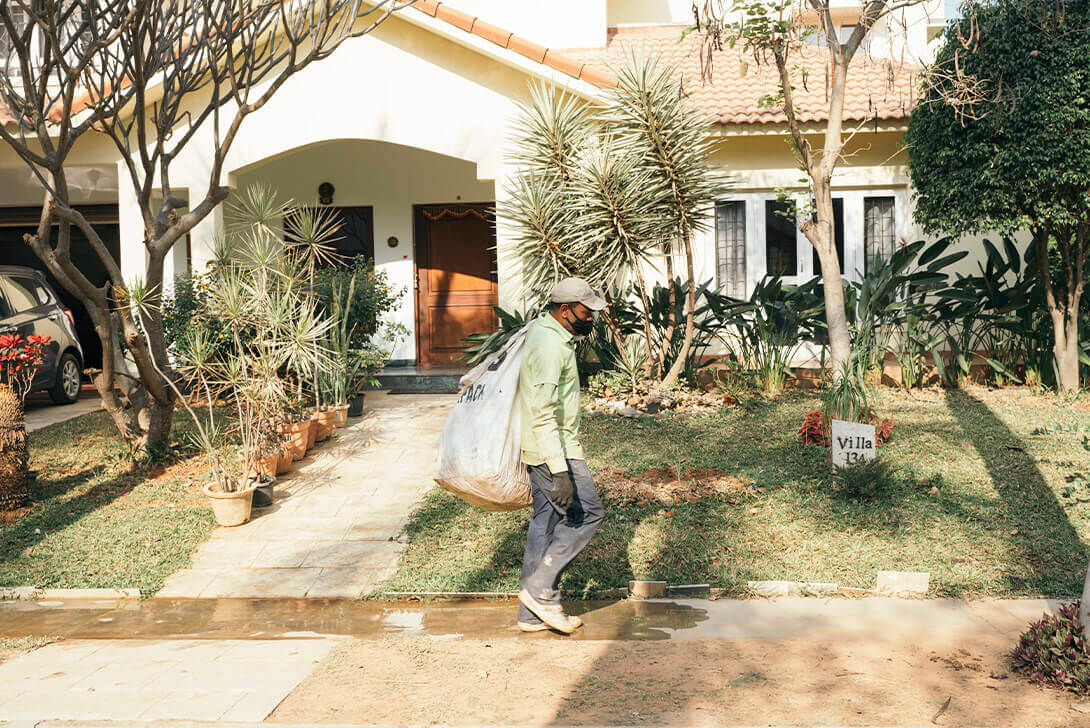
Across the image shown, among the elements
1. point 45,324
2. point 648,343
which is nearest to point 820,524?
point 648,343

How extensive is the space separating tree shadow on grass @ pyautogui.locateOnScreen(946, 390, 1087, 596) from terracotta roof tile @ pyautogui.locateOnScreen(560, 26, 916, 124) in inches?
171

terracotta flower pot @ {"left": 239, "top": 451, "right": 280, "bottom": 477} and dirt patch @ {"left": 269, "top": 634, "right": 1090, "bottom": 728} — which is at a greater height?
terracotta flower pot @ {"left": 239, "top": 451, "right": 280, "bottom": 477}

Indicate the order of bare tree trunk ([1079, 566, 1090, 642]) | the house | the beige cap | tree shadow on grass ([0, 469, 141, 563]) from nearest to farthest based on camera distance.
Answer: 1. bare tree trunk ([1079, 566, 1090, 642])
2. the beige cap
3. tree shadow on grass ([0, 469, 141, 563])
4. the house

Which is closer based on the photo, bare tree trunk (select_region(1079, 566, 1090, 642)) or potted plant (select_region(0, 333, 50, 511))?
bare tree trunk (select_region(1079, 566, 1090, 642))

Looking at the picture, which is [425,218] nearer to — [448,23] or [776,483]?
[448,23]

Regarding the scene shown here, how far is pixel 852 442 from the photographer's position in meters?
7.26

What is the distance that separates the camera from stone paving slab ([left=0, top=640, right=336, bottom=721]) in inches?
175

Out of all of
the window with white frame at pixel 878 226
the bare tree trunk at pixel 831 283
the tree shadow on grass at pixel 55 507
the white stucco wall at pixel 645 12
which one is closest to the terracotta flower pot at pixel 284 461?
the tree shadow on grass at pixel 55 507

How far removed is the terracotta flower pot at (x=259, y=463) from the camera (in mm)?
7926

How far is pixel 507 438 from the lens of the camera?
539 centimetres

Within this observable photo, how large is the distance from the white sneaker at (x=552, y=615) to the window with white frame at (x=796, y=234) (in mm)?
8601

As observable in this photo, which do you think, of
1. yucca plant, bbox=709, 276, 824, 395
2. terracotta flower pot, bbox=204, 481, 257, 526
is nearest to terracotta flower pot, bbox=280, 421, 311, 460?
terracotta flower pot, bbox=204, 481, 257, 526

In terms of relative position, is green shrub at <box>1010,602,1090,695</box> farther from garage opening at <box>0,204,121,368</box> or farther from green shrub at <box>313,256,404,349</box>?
garage opening at <box>0,204,121,368</box>

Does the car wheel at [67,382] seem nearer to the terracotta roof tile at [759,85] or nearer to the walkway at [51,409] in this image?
the walkway at [51,409]
